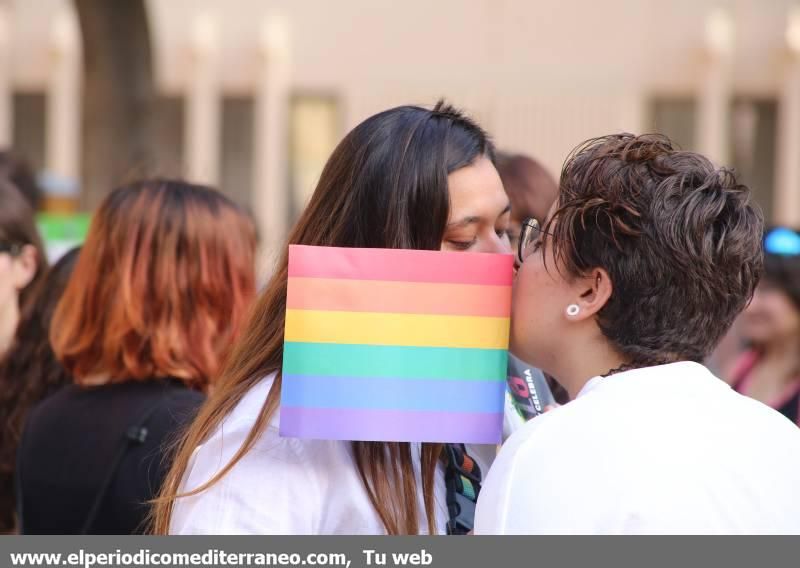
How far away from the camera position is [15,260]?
2754 mm

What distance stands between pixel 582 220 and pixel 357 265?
1.02 feet

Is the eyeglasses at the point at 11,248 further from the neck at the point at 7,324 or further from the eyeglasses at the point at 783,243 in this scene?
the eyeglasses at the point at 783,243

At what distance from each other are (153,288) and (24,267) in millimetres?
727

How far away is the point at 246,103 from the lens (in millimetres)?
10227

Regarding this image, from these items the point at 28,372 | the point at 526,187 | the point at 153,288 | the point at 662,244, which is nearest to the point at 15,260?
the point at 28,372

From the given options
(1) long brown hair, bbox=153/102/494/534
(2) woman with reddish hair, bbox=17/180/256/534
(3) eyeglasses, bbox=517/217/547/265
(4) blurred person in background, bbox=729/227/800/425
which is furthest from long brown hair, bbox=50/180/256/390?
(4) blurred person in background, bbox=729/227/800/425

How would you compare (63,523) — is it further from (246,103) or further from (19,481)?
(246,103)

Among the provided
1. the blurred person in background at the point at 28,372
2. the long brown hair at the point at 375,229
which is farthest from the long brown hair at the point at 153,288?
the long brown hair at the point at 375,229

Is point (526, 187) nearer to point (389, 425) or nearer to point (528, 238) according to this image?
point (528, 238)

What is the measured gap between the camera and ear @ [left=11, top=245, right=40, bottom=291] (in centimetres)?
276

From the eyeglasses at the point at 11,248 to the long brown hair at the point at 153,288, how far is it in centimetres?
50

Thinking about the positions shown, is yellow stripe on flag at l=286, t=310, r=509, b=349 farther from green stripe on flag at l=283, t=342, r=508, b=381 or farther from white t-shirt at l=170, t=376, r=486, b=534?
white t-shirt at l=170, t=376, r=486, b=534

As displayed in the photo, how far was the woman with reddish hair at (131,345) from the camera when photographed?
2.08m
